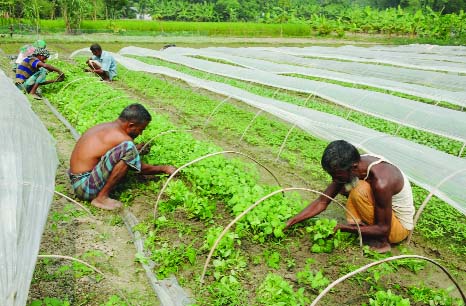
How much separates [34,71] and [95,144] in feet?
23.8

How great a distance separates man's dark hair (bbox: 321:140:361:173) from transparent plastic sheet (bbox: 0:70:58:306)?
2.47 metres

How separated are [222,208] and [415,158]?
8.04 ft

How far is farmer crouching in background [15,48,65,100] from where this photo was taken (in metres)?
10.6

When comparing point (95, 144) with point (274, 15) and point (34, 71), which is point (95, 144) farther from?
point (274, 15)

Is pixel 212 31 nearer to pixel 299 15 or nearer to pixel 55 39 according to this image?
pixel 55 39

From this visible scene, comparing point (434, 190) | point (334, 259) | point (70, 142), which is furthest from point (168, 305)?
point (70, 142)

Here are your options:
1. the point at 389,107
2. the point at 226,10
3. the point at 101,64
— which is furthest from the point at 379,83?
the point at 226,10

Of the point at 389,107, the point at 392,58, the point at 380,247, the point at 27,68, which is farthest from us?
the point at 392,58

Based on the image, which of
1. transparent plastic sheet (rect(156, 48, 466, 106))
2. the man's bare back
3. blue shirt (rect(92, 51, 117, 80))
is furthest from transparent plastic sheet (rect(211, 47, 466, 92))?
the man's bare back

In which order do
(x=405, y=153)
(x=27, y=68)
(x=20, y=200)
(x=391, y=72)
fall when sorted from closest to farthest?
1. (x=20, y=200)
2. (x=405, y=153)
3. (x=27, y=68)
4. (x=391, y=72)

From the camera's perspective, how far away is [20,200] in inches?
114

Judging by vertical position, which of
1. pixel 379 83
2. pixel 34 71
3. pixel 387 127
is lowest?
pixel 387 127

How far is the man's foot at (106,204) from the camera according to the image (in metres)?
5.04

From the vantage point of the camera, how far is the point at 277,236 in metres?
4.29
